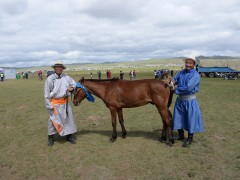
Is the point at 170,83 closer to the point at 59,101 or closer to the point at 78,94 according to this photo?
the point at 78,94

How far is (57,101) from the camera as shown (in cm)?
658

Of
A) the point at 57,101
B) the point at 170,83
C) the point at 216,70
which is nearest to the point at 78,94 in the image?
the point at 57,101

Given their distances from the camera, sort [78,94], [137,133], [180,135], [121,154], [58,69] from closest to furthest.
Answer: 1. [121,154]
2. [58,69]
3. [180,135]
4. [78,94]
5. [137,133]

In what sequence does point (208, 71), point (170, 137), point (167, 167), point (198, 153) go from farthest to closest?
Answer: point (208, 71)
point (170, 137)
point (198, 153)
point (167, 167)

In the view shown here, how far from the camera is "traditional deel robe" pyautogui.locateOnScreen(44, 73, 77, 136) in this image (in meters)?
6.47

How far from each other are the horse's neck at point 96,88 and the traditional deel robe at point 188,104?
2103 mm

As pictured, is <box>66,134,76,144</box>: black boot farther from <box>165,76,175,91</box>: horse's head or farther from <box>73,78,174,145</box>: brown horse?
<box>165,76,175,91</box>: horse's head

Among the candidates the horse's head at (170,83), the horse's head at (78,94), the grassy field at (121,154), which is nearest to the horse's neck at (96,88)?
the horse's head at (78,94)

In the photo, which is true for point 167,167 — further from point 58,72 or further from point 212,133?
point 58,72

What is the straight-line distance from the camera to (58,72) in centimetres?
649

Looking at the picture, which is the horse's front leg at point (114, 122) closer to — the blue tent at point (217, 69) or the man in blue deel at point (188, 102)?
the man in blue deel at point (188, 102)

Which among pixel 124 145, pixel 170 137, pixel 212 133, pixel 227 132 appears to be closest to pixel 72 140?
pixel 124 145

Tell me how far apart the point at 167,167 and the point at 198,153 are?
114cm

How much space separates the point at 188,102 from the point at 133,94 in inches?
58.8
